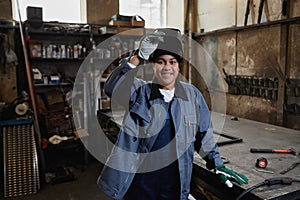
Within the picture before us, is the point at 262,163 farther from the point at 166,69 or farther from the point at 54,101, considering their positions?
the point at 54,101

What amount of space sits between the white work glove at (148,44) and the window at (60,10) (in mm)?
2880

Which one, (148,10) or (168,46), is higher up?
(148,10)

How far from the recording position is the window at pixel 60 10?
3.56 metres

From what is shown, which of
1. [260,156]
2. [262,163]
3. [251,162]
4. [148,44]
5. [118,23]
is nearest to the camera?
[148,44]

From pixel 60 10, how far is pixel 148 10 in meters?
1.34

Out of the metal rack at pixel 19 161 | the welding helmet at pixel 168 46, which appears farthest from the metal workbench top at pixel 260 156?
the metal rack at pixel 19 161

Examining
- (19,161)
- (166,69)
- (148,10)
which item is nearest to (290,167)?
(166,69)

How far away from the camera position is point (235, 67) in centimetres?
316

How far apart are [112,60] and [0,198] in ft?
7.07

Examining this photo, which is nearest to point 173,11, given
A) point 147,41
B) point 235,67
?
point 235,67

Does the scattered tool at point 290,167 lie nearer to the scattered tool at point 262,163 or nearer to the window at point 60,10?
the scattered tool at point 262,163

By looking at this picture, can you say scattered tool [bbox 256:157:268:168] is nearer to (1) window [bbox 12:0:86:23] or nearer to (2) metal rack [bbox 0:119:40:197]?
(2) metal rack [bbox 0:119:40:197]

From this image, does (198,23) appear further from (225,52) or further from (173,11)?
(225,52)

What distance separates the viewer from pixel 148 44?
4.03ft
